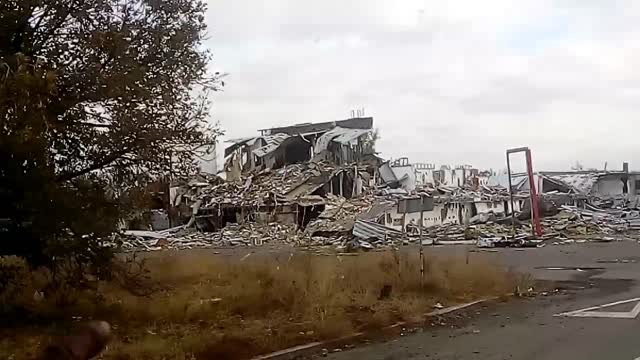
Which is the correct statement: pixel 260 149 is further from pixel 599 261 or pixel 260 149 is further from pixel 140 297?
pixel 140 297

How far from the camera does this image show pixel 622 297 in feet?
53.3

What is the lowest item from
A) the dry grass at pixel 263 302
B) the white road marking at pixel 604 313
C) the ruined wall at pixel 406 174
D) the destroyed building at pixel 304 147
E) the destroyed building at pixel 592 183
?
the white road marking at pixel 604 313

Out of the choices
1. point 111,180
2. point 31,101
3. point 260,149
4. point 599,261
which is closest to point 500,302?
point 111,180

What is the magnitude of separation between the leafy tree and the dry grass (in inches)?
58.4

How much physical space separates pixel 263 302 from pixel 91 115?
170 inches

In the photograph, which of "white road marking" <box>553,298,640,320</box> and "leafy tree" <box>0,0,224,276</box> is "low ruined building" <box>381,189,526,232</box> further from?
"leafy tree" <box>0,0,224,276</box>

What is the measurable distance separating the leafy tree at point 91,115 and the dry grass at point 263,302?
148cm

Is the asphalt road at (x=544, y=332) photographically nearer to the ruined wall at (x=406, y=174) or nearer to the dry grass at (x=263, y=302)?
the dry grass at (x=263, y=302)

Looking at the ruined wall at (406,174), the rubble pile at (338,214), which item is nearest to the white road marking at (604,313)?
the rubble pile at (338,214)

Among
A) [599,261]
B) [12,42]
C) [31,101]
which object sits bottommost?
[599,261]

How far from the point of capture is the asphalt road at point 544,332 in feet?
33.7

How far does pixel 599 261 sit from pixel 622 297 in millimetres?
10772

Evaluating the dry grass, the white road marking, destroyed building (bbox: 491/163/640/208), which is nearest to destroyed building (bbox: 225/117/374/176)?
destroyed building (bbox: 491/163/640/208)

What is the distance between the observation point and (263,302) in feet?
44.2
